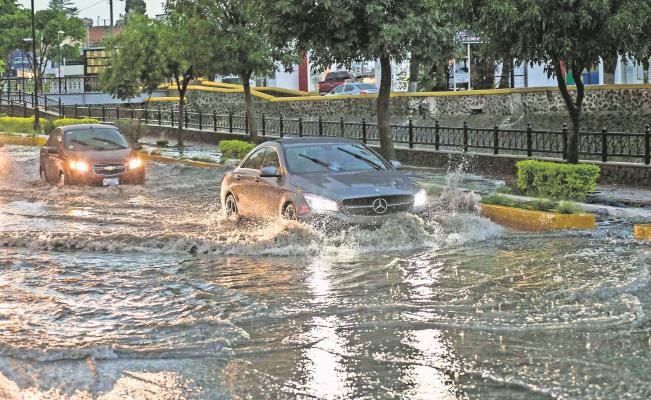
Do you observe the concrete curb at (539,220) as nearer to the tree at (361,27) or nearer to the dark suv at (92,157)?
the tree at (361,27)

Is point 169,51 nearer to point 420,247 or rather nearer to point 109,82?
point 109,82

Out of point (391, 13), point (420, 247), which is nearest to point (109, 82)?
point (391, 13)

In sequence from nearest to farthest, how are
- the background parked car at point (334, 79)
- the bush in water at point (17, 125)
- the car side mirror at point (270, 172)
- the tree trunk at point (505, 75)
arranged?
the car side mirror at point (270, 172), the tree trunk at point (505, 75), the bush in water at point (17, 125), the background parked car at point (334, 79)

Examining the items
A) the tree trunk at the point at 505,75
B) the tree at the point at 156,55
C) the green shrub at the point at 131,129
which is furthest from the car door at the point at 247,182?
the tree trunk at the point at 505,75

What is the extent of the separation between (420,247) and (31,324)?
18.3ft

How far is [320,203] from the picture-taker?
43.9ft

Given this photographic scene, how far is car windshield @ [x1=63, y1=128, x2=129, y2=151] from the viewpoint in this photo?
2323 cm

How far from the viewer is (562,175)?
17188mm

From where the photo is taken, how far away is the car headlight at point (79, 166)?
2263 centimetres

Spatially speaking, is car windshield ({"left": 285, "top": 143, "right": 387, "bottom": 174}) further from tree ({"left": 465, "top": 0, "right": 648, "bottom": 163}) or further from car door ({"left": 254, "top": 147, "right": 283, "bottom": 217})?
tree ({"left": 465, "top": 0, "right": 648, "bottom": 163})

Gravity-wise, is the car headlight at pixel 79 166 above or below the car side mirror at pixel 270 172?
below

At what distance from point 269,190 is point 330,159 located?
99cm

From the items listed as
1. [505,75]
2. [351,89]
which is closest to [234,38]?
[505,75]

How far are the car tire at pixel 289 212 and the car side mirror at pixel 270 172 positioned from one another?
0.61 meters
